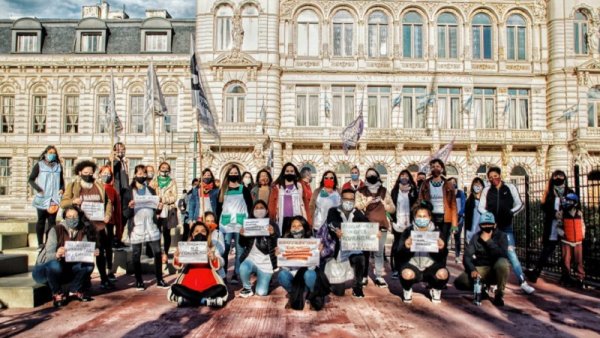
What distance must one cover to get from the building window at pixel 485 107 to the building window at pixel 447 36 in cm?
264

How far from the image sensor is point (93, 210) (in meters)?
7.98

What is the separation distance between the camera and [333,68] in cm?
2800

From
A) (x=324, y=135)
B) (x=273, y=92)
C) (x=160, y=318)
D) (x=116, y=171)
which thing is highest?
(x=273, y=92)

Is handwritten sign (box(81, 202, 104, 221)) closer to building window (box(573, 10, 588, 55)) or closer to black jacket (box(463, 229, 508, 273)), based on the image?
black jacket (box(463, 229, 508, 273))

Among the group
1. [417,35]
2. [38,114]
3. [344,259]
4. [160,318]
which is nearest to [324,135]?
[417,35]

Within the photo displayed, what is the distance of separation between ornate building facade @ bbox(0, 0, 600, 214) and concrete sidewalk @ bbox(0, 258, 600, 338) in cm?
1954

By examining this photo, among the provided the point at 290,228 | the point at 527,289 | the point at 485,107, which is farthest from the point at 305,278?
the point at 485,107

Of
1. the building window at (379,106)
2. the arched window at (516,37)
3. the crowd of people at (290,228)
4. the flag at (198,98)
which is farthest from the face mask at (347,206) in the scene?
the arched window at (516,37)

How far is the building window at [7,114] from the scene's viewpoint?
2931 cm

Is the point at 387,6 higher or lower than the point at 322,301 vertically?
higher

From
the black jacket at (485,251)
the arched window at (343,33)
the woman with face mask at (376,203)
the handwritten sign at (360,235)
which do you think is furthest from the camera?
the arched window at (343,33)

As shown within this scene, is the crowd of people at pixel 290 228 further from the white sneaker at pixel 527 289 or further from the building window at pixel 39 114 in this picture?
the building window at pixel 39 114

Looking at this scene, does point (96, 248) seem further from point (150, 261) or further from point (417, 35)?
point (417, 35)

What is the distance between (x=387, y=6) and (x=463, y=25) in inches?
179
